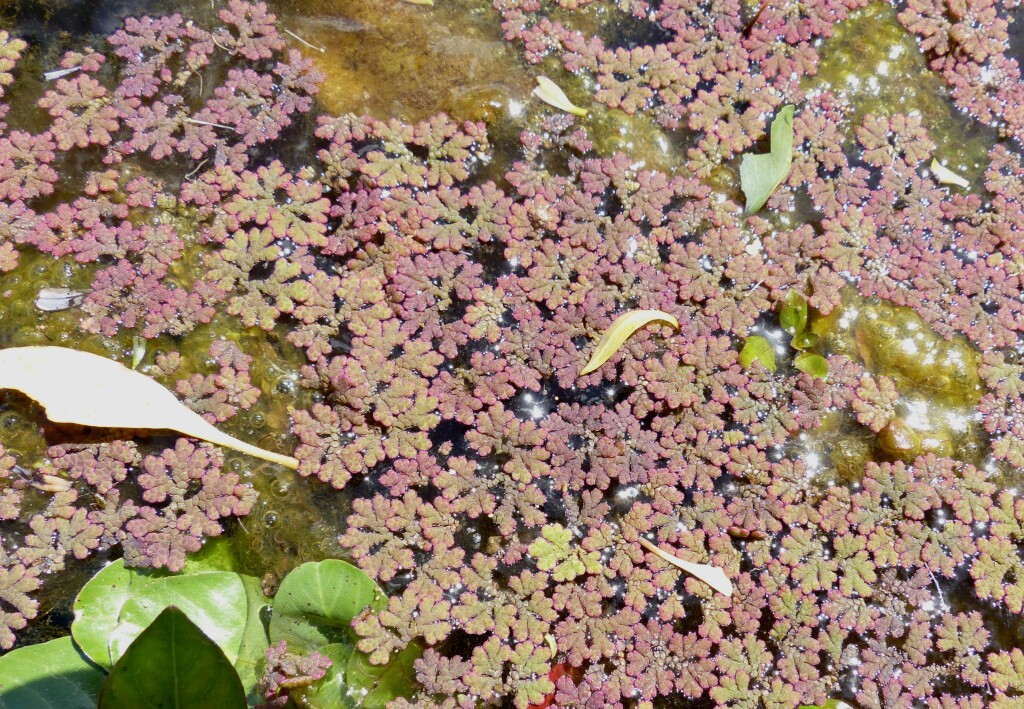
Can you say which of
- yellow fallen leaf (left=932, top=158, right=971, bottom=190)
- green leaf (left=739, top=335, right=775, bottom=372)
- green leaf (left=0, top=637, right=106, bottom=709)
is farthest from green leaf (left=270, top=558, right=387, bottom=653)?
yellow fallen leaf (left=932, top=158, right=971, bottom=190)

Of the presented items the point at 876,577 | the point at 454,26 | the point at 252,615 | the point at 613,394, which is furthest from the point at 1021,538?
the point at 454,26

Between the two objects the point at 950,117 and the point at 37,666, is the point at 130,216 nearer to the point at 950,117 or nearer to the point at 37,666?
the point at 37,666

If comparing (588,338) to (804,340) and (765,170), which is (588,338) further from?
(765,170)

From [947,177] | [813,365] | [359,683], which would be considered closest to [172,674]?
[359,683]

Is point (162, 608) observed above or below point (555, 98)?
below

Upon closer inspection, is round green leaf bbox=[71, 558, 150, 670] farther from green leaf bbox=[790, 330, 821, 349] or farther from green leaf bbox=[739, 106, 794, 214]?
green leaf bbox=[739, 106, 794, 214]

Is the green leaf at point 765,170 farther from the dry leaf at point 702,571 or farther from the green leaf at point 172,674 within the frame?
the green leaf at point 172,674
